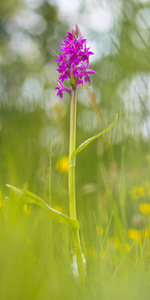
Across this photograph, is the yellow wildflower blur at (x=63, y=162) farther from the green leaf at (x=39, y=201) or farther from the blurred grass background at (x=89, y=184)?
the green leaf at (x=39, y=201)

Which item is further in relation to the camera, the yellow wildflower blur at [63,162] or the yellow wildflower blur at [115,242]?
the yellow wildflower blur at [63,162]

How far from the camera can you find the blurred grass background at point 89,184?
0.46 m

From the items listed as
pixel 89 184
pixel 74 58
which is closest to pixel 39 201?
pixel 74 58

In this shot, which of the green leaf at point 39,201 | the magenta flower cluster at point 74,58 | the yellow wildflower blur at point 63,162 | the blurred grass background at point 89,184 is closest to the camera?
the blurred grass background at point 89,184

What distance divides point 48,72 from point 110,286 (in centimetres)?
151

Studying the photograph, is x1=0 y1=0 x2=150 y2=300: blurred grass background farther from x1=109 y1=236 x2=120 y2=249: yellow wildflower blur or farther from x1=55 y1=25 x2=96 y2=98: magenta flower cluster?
x1=55 y1=25 x2=96 y2=98: magenta flower cluster

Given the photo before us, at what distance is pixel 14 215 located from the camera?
0.55m

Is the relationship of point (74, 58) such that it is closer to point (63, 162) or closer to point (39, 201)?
point (39, 201)

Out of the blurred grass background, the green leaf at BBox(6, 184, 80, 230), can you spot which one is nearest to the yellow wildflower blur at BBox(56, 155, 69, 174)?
the blurred grass background

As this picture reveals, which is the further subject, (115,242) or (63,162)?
(63,162)

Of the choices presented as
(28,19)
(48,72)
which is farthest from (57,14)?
(48,72)

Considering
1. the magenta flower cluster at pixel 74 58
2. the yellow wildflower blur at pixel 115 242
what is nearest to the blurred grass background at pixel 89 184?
the yellow wildflower blur at pixel 115 242

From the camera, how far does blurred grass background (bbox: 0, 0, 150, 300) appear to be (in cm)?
46

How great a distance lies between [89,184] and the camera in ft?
4.60
